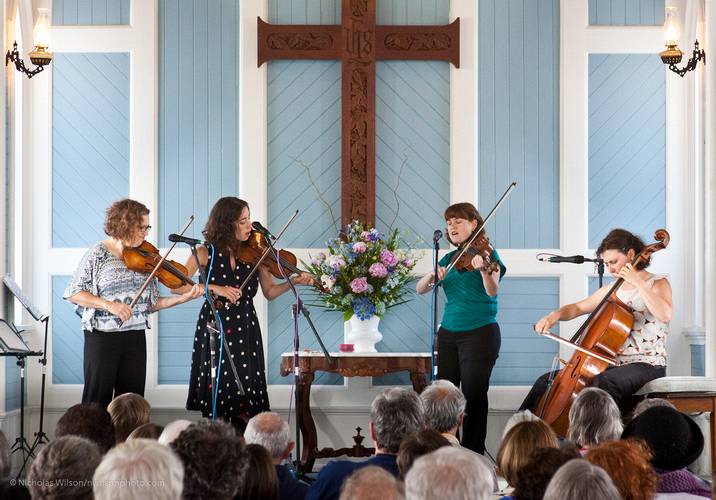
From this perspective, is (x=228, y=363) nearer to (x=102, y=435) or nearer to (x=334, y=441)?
(x=334, y=441)

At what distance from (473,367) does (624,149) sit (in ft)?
6.16

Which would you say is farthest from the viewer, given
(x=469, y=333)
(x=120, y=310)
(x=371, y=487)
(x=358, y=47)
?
(x=358, y=47)

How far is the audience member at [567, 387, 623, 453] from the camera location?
344cm

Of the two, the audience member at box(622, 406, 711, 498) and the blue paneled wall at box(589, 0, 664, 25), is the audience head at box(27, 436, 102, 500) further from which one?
the blue paneled wall at box(589, 0, 664, 25)

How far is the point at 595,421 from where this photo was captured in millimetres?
3447

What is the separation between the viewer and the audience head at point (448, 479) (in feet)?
6.96

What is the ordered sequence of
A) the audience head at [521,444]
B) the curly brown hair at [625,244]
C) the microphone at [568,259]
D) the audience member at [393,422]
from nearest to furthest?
the audience head at [521,444] < the audience member at [393,422] < the curly brown hair at [625,244] < the microphone at [568,259]

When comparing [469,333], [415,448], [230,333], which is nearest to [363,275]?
[469,333]

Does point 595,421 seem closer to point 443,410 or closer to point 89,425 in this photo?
point 443,410

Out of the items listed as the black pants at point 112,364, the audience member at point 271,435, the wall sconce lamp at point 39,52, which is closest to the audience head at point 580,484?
the audience member at point 271,435

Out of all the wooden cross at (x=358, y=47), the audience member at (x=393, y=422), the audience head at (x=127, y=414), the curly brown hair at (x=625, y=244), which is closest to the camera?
the audience member at (x=393, y=422)

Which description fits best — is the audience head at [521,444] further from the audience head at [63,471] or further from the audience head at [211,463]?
the audience head at [63,471]

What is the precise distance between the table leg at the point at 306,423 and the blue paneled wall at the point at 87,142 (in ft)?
5.42

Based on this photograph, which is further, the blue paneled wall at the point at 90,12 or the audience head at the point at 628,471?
the blue paneled wall at the point at 90,12
